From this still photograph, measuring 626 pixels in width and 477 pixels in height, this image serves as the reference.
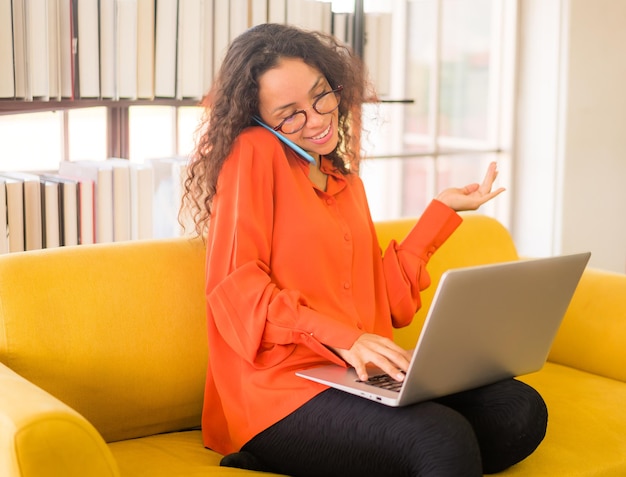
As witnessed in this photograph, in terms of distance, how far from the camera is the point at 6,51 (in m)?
2.22

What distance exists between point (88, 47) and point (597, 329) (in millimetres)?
1463

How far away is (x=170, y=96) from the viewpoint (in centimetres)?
256

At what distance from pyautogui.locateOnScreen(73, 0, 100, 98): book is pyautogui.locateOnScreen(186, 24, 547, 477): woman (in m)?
0.55

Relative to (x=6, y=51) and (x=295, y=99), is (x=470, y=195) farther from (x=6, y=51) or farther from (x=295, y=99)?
(x=6, y=51)

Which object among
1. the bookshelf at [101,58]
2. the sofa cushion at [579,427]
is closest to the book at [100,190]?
the bookshelf at [101,58]

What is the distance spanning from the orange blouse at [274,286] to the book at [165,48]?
76cm

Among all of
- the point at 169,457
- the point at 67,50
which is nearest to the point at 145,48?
the point at 67,50

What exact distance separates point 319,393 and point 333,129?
0.55m

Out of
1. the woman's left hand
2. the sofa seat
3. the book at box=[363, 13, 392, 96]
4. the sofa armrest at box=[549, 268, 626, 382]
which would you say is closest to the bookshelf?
the book at box=[363, 13, 392, 96]

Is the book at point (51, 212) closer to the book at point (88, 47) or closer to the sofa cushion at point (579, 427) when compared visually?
the book at point (88, 47)

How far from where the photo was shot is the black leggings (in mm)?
1534

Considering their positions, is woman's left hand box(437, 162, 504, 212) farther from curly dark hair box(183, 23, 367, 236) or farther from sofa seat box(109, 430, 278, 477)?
sofa seat box(109, 430, 278, 477)

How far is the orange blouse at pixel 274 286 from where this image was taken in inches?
67.1

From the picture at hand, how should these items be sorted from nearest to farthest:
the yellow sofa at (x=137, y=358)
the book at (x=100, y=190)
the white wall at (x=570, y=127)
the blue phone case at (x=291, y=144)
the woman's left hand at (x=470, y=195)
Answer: the yellow sofa at (x=137, y=358)
the blue phone case at (x=291, y=144)
the woman's left hand at (x=470, y=195)
the book at (x=100, y=190)
the white wall at (x=570, y=127)
